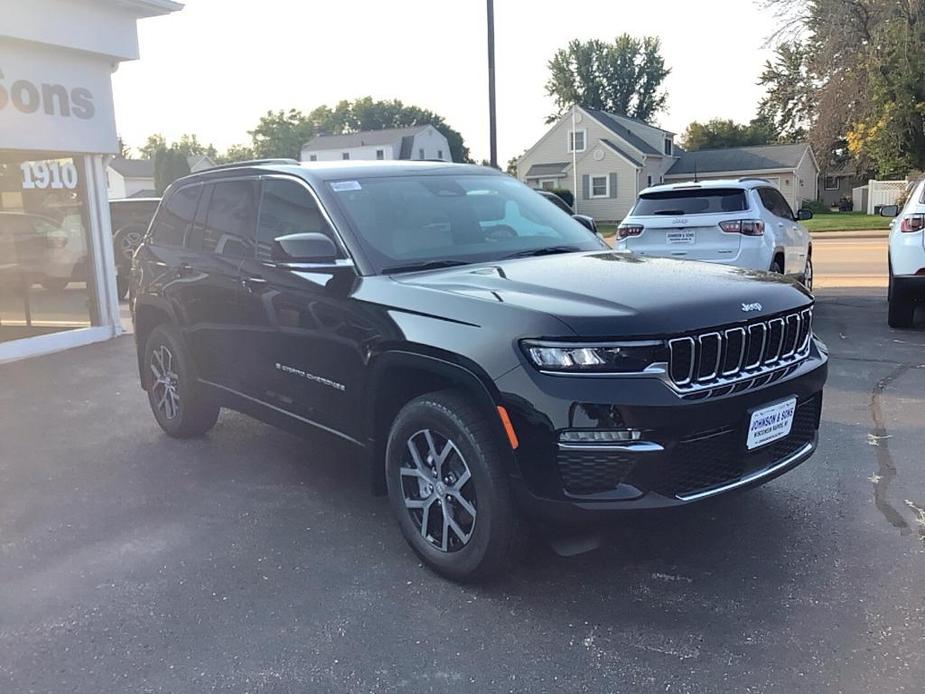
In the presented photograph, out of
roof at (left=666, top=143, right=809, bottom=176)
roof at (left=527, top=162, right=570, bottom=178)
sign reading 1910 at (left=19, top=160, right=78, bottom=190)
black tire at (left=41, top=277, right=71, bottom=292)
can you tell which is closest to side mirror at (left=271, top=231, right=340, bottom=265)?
sign reading 1910 at (left=19, top=160, right=78, bottom=190)

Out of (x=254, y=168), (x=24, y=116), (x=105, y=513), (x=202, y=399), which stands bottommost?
(x=105, y=513)

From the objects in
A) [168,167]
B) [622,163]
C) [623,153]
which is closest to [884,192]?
[622,163]

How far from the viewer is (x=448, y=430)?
3506mm

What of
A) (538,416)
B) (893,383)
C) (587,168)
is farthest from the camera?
(587,168)

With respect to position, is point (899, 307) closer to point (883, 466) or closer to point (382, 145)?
point (883, 466)

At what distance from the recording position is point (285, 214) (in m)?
4.71

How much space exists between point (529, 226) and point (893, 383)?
13.2ft

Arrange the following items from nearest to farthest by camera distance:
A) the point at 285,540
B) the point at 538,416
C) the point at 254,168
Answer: the point at 538,416, the point at 285,540, the point at 254,168

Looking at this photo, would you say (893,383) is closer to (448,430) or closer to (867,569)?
(867,569)

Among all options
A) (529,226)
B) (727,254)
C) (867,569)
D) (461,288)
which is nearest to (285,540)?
(461,288)

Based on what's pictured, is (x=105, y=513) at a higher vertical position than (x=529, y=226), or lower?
lower

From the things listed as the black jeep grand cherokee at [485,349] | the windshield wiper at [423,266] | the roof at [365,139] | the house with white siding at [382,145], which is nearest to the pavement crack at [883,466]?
the black jeep grand cherokee at [485,349]

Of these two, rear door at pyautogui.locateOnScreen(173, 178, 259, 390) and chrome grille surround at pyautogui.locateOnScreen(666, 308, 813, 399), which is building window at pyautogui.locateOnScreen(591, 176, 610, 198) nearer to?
rear door at pyautogui.locateOnScreen(173, 178, 259, 390)

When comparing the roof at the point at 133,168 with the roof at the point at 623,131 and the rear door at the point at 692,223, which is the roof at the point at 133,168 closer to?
the roof at the point at 623,131
